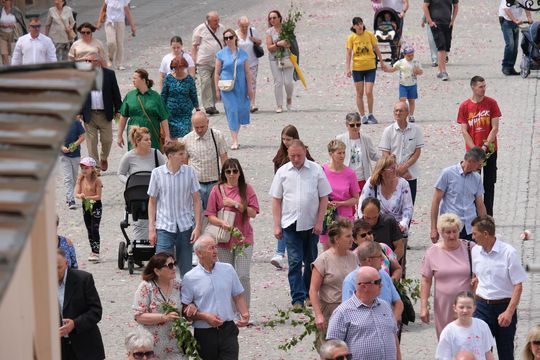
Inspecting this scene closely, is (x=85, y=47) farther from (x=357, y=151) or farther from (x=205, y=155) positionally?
(x=357, y=151)

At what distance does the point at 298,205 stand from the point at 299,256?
0.52m

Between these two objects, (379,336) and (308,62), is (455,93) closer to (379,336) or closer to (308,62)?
(308,62)

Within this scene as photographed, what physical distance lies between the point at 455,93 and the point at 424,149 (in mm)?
4925

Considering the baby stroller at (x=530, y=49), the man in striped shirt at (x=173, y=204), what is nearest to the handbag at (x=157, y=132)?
the man in striped shirt at (x=173, y=204)

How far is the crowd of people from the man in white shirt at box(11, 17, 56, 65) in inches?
107

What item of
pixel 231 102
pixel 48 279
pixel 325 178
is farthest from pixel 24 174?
pixel 231 102

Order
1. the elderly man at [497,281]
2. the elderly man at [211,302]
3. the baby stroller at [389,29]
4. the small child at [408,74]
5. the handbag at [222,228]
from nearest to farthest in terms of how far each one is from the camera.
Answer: the elderly man at [211,302], the elderly man at [497,281], the handbag at [222,228], the small child at [408,74], the baby stroller at [389,29]

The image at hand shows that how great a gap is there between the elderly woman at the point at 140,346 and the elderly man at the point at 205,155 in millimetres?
5194

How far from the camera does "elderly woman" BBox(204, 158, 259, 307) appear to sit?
567 inches

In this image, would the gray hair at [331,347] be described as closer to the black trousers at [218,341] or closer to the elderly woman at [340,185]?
the black trousers at [218,341]

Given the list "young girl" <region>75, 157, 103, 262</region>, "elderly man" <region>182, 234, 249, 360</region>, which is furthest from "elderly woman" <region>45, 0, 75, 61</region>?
"elderly man" <region>182, 234, 249, 360</region>

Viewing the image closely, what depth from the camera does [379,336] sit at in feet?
36.8

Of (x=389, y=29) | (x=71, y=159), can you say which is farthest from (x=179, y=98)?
(x=389, y=29)

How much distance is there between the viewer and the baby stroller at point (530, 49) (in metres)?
26.4
